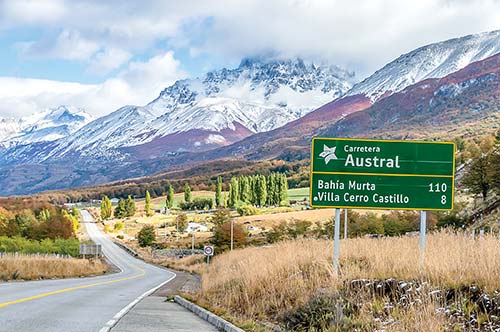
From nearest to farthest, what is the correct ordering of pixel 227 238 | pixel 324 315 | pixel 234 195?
pixel 324 315, pixel 227 238, pixel 234 195

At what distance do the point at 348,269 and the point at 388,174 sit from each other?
2.80m

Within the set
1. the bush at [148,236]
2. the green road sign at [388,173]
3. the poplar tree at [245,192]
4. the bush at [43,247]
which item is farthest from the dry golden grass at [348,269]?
the poplar tree at [245,192]

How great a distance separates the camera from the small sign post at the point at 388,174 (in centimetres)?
1605

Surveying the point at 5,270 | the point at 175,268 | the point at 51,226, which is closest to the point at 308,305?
the point at 5,270

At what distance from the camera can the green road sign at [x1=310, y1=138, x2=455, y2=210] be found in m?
16.0

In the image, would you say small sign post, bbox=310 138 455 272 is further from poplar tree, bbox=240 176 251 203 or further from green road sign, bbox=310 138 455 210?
poplar tree, bbox=240 176 251 203

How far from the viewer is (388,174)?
16125 millimetres

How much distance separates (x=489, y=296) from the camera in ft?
35.1

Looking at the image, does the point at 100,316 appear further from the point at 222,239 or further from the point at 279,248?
the point at 222,239

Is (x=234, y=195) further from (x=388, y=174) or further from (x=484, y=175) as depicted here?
(x=388, y=174)

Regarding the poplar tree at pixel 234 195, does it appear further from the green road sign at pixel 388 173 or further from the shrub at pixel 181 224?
the green road sign at pixel 388 173

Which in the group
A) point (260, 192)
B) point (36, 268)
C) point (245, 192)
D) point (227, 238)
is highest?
point (260, 192)

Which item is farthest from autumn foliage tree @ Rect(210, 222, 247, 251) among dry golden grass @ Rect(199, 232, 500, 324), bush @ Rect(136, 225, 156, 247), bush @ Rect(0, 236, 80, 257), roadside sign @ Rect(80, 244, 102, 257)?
dry golden grass @ Rect(199, 232, 500, 324)

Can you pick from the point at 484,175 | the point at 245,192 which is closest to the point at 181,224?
the point at 245,192
